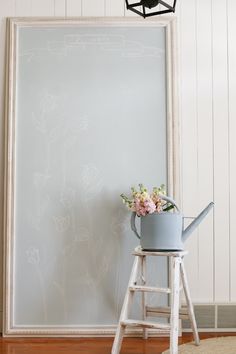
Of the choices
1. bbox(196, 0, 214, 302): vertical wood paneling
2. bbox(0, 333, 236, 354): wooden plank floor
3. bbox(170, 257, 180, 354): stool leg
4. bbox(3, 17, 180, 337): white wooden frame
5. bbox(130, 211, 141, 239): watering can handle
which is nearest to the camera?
bbox(170, 257, 180, 354): stool leg

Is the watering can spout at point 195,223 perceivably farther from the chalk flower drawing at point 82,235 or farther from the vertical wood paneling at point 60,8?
the vertical wood paneling at point 60,8

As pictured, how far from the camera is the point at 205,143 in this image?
321cm

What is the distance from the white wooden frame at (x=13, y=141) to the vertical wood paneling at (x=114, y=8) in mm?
65

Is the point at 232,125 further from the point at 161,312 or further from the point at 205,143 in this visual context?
the point at 161,312

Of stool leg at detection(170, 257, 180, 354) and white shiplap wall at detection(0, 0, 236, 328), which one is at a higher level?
white shiplap wall at detection(0, 0, 236, 328)

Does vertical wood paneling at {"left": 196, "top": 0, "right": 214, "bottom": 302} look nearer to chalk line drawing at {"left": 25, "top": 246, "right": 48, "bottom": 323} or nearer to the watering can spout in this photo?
the watering can spout

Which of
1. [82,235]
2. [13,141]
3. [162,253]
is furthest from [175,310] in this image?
[13,141]

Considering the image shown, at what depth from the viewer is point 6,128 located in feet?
10.4

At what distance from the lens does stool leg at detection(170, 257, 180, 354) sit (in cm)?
248

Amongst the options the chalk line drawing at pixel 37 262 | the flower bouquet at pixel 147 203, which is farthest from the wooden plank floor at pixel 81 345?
the flower bouquet at pixel 147 203

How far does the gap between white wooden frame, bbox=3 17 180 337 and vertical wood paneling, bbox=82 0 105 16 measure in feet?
0.22

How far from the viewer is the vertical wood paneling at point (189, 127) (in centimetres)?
316

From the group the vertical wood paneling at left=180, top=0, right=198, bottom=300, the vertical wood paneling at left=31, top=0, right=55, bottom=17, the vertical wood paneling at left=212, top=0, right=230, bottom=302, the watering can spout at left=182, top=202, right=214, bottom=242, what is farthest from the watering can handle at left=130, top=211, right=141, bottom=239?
the vertical wood paneling at left=31, top=0, right=55, bottom=17

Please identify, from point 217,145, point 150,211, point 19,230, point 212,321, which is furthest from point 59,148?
point 212,321
